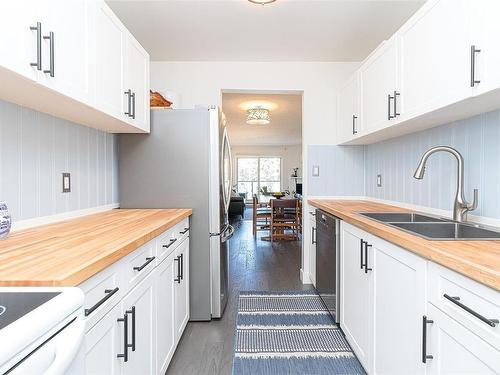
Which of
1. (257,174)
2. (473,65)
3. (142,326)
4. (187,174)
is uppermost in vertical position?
(473,65)

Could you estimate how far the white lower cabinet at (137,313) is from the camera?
35.8 inches

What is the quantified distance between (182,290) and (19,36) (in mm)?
1631

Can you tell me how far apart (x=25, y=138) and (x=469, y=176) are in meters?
→ 2.31

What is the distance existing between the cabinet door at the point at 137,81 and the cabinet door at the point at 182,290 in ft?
2.97

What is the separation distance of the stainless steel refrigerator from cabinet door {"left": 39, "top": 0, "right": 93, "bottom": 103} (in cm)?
92

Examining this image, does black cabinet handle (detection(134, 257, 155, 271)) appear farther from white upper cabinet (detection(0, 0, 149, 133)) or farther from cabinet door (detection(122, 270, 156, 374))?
white upper cabinet (detection(0, 0, 149, 133))

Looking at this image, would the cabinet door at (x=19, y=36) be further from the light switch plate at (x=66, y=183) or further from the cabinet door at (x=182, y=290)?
the cabinet door at (x=182, y=290)

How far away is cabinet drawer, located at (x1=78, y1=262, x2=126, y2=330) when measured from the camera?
33.5 inches

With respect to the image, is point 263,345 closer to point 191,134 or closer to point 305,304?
point 305,304

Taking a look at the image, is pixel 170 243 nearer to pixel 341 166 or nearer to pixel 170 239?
pixel 170 239

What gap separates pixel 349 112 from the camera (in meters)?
2.77

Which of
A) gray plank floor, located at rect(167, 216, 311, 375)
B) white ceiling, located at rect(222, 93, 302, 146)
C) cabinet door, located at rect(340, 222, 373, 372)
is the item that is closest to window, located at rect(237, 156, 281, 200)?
white ceiling, located at rect(222, 93, 302, 146)

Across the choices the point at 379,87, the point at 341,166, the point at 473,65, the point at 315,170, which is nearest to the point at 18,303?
the point at 473,65

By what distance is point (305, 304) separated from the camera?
2.69 m
